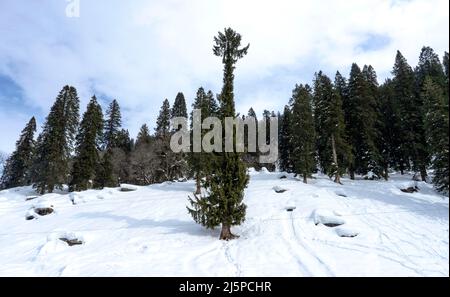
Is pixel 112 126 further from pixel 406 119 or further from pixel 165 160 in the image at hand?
pixel 406 119

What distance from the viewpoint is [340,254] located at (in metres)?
13.8

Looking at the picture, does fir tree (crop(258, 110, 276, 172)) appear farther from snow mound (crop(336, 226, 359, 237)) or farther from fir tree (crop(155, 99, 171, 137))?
snow mound (crop(336, 226, 359, 237))

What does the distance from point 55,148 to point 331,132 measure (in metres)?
38.0

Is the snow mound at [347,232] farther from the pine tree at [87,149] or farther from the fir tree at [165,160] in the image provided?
the fir tree at [165,160]

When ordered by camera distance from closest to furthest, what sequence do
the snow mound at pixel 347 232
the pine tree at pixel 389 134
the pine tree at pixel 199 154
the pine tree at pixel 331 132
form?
the snow mound at pixel 347 232
the pine tree at pixel 199 154
the pine tree at pixel 331 132
the pine tree at pixel 389 134

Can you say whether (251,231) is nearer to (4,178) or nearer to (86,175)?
(86,175)

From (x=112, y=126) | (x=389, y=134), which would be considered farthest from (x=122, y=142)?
(x=389, y=134)

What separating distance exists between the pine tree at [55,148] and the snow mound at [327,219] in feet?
127

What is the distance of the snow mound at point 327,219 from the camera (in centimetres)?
1853

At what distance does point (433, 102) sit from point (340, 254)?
2069 centimetres

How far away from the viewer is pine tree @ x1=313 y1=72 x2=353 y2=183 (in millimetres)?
38188

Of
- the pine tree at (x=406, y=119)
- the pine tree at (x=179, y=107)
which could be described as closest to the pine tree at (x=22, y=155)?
the pine tree at (x=179, y=107)

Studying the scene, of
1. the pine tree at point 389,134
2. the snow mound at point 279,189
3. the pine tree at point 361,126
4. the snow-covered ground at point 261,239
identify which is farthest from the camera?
the pine tree at point 389,134
